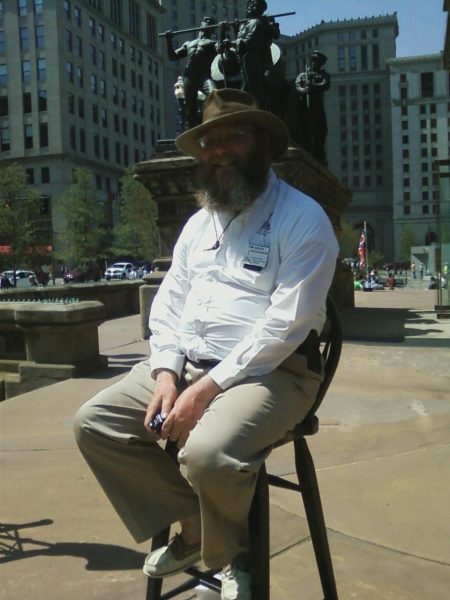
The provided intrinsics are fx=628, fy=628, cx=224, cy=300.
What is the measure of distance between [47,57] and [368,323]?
6877cm

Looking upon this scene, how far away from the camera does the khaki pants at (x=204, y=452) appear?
191cm

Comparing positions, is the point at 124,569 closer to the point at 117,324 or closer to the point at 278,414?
the point at 278,414

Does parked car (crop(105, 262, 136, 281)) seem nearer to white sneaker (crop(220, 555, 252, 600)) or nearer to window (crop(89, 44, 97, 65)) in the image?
window (crop(89, 44, 97, 65))

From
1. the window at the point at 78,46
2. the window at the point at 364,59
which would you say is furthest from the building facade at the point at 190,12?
the window at the point at 78,46

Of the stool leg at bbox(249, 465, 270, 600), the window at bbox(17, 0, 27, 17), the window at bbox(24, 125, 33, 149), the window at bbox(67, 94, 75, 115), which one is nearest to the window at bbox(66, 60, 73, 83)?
the window at bbox(67, 94, 75, 115)

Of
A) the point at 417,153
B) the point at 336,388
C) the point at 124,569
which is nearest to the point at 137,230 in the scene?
the point at 336,388

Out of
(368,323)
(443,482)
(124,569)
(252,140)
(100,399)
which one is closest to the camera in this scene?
(100,399)

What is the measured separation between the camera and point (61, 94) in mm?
70688

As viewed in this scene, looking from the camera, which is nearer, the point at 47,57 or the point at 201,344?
the point at 201,344

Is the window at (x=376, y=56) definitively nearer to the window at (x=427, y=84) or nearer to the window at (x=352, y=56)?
the window at (x=352, y=56)

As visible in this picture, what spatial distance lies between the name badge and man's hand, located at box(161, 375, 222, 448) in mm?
448

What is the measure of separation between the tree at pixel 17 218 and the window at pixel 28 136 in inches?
1325

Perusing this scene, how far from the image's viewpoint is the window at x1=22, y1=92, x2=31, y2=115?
72.0 metres

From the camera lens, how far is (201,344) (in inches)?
91.1
